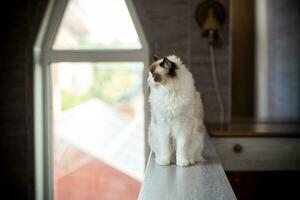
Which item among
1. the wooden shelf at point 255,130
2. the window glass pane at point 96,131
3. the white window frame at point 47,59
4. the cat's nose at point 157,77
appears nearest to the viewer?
the cat's nose at point 157,77

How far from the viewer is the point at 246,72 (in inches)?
96.1

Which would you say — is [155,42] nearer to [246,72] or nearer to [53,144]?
[246,72]

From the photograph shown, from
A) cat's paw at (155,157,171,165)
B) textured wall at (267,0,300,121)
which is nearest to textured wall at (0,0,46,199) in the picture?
cat's paw at (155,157,171,165)

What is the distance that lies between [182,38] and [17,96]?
4.10ft

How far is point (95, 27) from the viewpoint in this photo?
8.31ft

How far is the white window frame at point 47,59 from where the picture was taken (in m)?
2.42

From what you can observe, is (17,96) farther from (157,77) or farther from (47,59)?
A: (157,77)

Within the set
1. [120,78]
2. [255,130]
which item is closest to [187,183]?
[255,130]

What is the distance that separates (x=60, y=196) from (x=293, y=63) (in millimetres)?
2030

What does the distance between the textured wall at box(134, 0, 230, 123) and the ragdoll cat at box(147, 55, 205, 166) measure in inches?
38.6

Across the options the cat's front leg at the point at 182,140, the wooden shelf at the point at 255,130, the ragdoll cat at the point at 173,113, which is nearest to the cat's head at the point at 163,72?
the ragdoll cat at the point at 173,113

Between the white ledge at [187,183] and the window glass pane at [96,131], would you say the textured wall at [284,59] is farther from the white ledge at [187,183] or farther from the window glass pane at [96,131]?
the white ledge at [187,183]

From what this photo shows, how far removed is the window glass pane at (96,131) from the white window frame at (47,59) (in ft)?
0.23

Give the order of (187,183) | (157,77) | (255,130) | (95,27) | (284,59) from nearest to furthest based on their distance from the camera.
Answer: (187,183) < (157,77) < (255,130) < (284,59) < (95,27)
